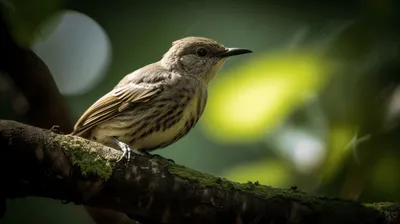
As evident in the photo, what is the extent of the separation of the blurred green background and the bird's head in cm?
10

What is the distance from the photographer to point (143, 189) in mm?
2758

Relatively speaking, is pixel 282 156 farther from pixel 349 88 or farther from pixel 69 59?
pixel 69 59

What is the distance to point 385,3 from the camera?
108 inches

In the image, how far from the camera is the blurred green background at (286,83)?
9.12 ft

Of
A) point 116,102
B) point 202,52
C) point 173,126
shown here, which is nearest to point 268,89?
point 173,126

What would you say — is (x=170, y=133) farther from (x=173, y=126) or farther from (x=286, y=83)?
(x=286, y=83)

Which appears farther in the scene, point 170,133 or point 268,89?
point 170,133

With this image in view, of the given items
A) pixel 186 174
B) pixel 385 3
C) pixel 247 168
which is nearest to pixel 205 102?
pixel 247 168

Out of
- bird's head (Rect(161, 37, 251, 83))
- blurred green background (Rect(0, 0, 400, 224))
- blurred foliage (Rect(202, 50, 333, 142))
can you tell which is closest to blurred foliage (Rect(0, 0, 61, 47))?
blurred green background (Rect(0, 0, 400, 224))

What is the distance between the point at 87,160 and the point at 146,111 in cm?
134

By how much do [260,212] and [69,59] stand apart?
296cm

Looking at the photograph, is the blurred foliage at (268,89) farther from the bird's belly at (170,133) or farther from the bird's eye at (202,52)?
the bird's eye at (202,52)

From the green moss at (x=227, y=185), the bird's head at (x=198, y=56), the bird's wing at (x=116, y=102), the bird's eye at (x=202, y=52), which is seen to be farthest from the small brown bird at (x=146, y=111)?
the green moss at (x=227, y=185)

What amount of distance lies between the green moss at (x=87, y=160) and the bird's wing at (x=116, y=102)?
3.88 feet
